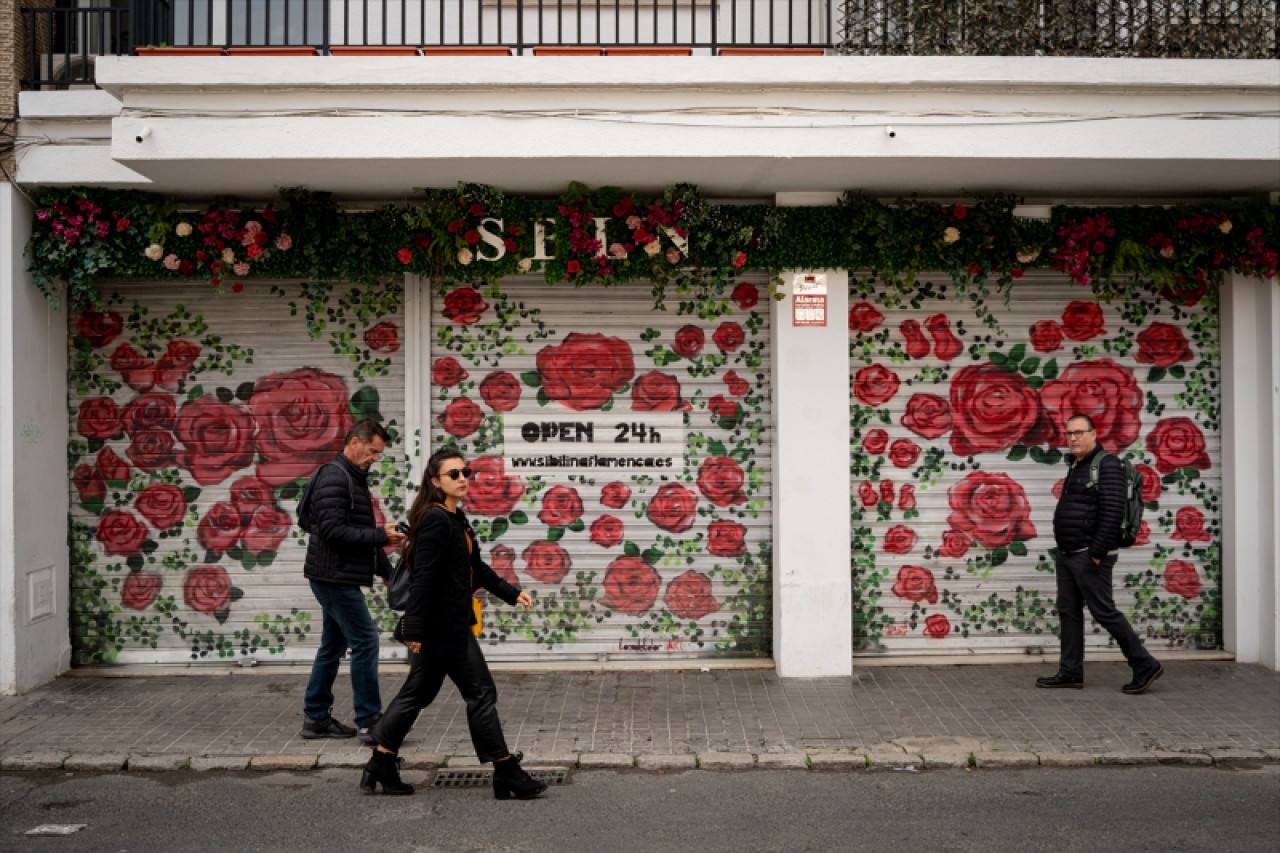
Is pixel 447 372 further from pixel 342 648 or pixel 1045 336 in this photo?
pixel 1045 336

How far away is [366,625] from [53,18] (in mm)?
5830

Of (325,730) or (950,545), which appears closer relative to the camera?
(325,730)

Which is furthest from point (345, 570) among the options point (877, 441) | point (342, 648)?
point (877, 441)

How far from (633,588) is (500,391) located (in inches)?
79.2

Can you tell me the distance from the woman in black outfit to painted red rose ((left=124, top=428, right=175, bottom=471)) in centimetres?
420

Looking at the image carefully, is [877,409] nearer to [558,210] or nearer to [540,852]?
[558,210]

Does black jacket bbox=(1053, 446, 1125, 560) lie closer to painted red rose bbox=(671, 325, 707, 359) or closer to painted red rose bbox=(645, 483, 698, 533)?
painted red rose bbox=(645, 483, 698, 533)

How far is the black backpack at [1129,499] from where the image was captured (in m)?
8.37

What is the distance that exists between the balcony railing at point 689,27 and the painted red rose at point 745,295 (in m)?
1.92

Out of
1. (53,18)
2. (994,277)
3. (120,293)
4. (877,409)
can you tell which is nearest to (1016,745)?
(877,409)

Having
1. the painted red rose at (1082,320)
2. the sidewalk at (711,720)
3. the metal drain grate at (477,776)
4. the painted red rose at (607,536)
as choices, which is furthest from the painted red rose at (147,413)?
the painted red rose at (1082,320)

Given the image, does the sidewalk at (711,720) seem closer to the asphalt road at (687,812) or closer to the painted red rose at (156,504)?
the asphalt road at (687,812)

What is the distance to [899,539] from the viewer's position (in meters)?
9.71

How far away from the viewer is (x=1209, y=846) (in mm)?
5715
